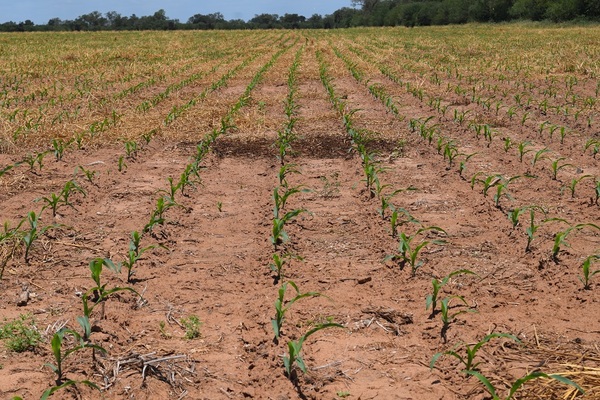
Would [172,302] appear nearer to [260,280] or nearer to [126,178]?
[260,280]

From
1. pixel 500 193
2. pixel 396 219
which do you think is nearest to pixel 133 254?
pixel 396 219

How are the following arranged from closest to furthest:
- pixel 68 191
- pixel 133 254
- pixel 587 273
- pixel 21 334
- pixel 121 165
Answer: pixel 21 334 < pixel 587 273 < pixel 133 254 < pixel 68 191 < pixel 121 165

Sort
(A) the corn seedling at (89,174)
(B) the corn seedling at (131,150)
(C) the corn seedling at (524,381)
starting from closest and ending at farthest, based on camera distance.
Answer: (C) the corn seedling at (524,381) → (A) the corn seedling at (89,174) → (B) the corn seedling at (131,150)

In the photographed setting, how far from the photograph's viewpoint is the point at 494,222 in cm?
500

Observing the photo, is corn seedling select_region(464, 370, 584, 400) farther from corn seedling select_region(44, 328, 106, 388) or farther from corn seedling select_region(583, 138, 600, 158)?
corn seedling select_region(583, 138, 600, 158)

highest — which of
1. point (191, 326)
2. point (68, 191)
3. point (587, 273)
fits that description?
point (68, 191)

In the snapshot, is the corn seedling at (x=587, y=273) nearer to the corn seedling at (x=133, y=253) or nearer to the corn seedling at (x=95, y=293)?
the corn seedling at (x=95, y=293)

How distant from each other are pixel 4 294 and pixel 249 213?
2.25m

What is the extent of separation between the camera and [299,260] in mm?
4371

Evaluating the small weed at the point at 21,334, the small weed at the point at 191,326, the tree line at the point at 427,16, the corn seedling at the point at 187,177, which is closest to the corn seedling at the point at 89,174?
the corn seedling at the point at 187,177

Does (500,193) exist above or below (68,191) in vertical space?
below

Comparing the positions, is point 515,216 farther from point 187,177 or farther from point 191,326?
point 187,177

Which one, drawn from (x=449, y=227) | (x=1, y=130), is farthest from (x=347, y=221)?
(x=1, y=130)

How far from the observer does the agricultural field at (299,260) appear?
299 centimetres
